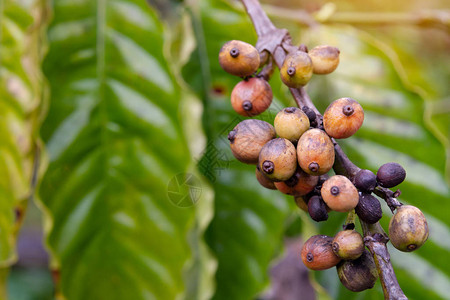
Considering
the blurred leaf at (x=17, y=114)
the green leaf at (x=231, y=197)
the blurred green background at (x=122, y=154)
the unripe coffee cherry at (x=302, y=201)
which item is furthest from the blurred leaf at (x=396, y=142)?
the blurred leaf at (x=17, y=114)

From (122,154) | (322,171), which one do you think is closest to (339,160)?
(322,171)

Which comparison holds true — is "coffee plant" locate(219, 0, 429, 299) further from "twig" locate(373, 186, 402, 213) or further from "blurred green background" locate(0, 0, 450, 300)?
"blurred green background" locate(0, 0, 450, 300)

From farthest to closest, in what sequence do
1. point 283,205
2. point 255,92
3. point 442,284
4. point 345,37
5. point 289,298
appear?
point 289,298 < point 345,37 < point 283,205 < point 442,284 < point 255,92

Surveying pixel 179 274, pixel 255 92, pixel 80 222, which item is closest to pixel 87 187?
pixel 80 222

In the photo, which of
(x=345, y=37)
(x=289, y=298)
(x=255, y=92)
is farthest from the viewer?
(x=289, y=298)

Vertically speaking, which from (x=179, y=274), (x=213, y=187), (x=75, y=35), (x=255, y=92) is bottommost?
(x=179, y=274)

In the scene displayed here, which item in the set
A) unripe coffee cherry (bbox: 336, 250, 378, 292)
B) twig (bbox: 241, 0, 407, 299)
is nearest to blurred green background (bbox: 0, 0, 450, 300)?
twig (bbox: 241, 0, 407, 299)

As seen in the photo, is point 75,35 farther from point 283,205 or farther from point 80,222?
point 283,205
